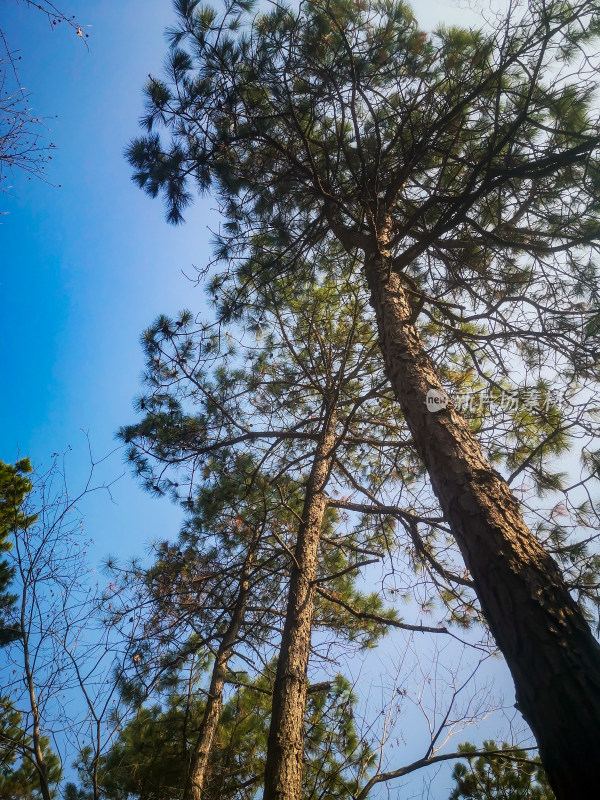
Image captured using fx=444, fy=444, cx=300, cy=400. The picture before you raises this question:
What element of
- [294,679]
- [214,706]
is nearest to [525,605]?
[294,679]

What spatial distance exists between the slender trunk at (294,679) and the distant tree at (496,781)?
3.10 metres

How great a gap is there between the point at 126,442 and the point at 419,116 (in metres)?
4.27

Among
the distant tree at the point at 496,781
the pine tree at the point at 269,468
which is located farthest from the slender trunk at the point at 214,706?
the distant tree at the point at 496,781

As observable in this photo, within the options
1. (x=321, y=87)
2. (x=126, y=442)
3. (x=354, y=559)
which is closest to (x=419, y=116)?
(x=321, y=87)

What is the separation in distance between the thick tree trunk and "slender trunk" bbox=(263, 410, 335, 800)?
97cm

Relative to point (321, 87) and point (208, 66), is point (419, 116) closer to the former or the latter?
point (321, 87)

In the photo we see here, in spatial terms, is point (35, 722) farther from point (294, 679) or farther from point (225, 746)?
point (225, 746)

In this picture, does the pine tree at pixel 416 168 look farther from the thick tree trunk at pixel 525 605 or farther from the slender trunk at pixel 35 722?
the slender trunk at pixel 35 722

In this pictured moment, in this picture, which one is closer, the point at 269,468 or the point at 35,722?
the point at 35,722

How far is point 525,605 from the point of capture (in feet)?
5.23

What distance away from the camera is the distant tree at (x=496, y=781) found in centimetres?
492

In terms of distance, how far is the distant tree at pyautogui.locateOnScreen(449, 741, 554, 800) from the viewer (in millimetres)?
4922

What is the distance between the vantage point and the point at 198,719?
5422 millimetres

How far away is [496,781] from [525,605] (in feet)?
17.7
